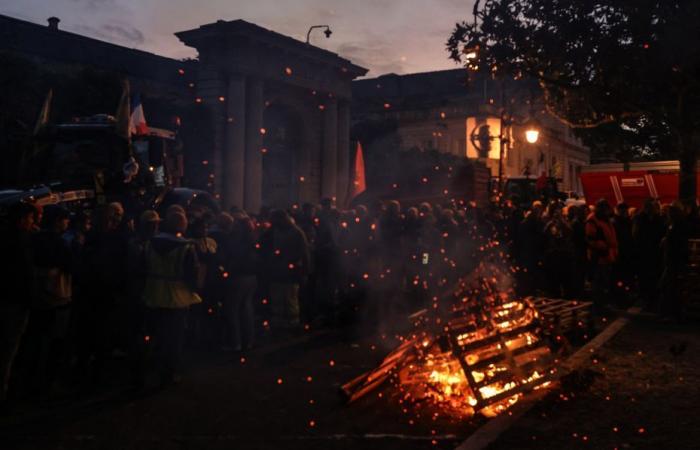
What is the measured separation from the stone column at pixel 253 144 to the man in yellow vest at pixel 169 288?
1946 cm

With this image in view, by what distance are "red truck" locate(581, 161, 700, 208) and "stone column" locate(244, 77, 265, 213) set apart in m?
12.3

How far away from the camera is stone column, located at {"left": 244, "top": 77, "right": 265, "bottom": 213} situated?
26219 mm

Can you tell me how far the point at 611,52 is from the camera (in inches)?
423

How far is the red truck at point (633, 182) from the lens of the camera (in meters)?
19.0

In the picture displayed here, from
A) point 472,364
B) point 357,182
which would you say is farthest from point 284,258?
point 357,182

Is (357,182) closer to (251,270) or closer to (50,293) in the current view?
(251,270)

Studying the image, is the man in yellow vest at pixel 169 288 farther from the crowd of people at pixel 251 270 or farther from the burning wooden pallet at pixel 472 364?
the burning wooden pallet at pixel 472 364

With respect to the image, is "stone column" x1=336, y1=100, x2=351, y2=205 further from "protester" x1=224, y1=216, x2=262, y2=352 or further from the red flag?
"protester" x1=224, y1=216, x2=262, y2=352

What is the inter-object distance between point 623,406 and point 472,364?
1.33m

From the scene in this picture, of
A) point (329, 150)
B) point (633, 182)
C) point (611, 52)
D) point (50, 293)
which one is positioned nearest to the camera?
point (50, 293)

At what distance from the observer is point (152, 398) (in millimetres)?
6223

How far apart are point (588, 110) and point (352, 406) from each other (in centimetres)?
970

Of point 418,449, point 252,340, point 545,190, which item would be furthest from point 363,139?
point 418,449

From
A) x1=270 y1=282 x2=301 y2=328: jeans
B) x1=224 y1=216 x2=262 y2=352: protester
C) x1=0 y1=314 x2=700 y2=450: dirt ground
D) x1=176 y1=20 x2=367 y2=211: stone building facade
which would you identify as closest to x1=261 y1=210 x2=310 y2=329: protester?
x1=270 y1=282 x2=301 y2=328: jeans
